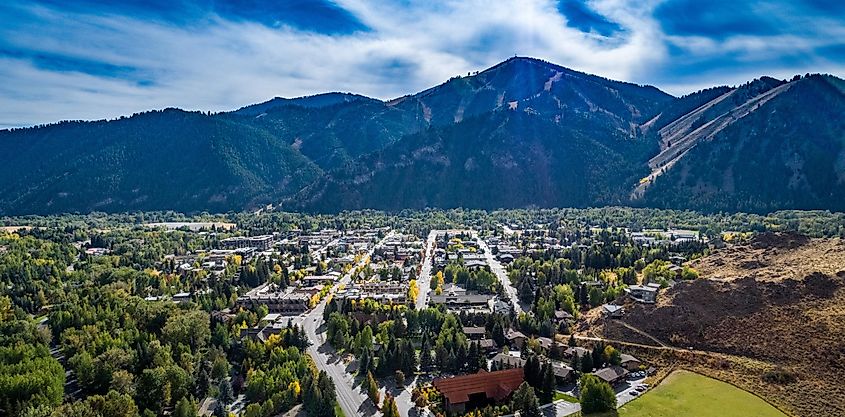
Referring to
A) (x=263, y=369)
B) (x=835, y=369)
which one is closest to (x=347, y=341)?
(x=263, y=369)

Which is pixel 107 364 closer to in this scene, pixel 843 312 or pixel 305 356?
pixel 305 356

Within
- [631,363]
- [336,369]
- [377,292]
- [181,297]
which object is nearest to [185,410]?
[336,369]

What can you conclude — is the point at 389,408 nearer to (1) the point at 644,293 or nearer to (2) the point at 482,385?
(2) the point at 482,385

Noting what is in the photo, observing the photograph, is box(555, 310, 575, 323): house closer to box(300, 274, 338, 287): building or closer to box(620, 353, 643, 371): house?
box(620, 353, 643, 371): house

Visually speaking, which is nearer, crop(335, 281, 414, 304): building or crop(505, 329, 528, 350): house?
crop(505, 329, 528, 350): house

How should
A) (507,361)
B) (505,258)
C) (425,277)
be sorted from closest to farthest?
1. (507,361)
2. (425,277)
3. (505,258)

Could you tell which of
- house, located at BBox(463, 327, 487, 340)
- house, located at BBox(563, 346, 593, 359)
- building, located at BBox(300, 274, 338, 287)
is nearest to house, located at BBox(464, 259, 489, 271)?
building, located at BBox(300, 274, 338, 287)
